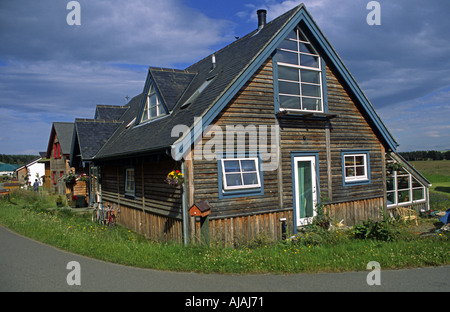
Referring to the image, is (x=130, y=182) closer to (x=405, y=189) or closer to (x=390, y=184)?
(x=390, y=184)

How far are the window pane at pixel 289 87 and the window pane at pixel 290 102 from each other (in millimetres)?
176

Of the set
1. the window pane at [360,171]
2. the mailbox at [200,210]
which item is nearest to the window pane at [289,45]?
the window pane at [360,171]

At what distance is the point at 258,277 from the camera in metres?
6.56

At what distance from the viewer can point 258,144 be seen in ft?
33.2

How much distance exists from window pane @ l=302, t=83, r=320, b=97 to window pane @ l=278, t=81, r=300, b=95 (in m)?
0.29

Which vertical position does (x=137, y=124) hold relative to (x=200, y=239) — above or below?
above

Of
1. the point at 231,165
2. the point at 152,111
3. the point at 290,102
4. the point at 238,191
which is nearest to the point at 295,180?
the point at 238,191

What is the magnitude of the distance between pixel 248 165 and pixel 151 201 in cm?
356

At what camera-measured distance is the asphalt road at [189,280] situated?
593 cm

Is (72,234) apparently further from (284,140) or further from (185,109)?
(284,140)

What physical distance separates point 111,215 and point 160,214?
11.9ft

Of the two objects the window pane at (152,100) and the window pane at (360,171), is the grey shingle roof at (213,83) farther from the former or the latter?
the window pane at (360,171)

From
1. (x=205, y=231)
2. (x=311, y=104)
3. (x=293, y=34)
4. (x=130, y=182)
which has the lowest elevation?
(x=205, y=231)
